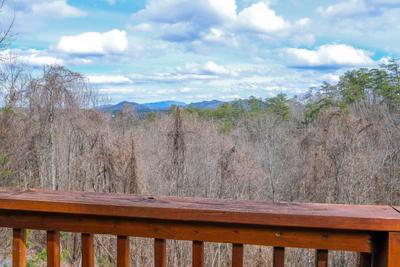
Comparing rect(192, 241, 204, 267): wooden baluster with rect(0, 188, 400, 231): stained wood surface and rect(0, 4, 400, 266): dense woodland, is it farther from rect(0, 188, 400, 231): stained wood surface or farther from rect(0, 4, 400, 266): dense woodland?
rect(0, 4, 400, 266): dense woodland

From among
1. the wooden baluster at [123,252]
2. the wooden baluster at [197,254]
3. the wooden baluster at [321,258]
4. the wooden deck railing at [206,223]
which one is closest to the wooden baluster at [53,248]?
the wooden deck railing at [206,223]

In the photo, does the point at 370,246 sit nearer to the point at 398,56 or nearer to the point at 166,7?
the point at 166,7

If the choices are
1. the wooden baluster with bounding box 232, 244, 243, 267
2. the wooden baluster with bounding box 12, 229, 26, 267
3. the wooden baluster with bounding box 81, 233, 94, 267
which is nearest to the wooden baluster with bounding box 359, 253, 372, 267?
the wooden baluster with bounding box 232, 244, 243, 267

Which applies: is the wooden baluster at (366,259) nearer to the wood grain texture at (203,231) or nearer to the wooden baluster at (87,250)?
the wood grain texture at (203,231)

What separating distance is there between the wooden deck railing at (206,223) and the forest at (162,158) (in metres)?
6.01

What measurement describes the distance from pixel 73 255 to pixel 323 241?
24.9 ft

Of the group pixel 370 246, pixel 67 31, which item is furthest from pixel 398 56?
pixel 370 246

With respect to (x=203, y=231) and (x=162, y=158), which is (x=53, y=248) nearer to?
(x=203, y=231)

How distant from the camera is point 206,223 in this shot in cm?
110

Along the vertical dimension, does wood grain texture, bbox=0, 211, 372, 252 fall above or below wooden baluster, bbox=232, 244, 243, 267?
above

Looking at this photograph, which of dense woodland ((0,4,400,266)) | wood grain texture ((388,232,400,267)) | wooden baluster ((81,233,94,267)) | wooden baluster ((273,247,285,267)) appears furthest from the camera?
dense woodland ((0,4,400,266))

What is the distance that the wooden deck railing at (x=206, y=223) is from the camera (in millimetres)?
1032

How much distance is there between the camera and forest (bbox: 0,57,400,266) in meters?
7.65

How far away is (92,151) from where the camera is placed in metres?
9.12
